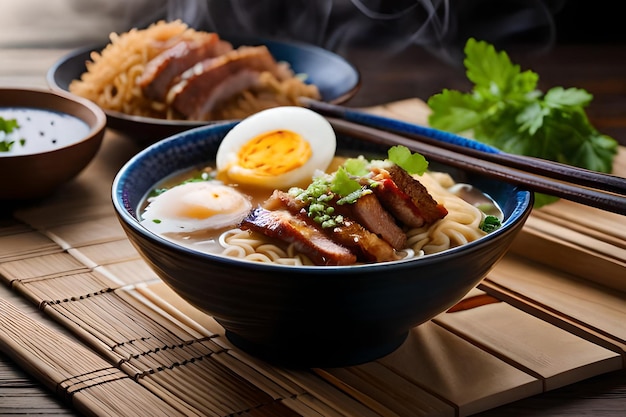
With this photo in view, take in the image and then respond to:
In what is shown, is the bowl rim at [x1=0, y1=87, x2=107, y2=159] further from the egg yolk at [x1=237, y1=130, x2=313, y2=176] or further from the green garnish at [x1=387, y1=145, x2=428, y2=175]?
the green garnish at [x1=387, y1=145, x2=428, y2=175]

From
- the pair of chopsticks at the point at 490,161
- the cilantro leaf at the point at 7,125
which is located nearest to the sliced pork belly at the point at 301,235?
the pair of chopsticks at the point at 490,161

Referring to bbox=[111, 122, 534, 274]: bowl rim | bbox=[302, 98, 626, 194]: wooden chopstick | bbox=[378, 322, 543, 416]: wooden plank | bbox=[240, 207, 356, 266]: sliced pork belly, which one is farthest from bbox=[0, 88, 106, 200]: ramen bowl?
bbox=[378, 322, 543, 416]: wooden plank

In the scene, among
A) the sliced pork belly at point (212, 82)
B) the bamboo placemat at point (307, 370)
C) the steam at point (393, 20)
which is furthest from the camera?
the steam at point (393, 20)

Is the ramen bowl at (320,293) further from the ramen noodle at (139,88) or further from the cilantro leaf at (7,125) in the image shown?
the ramen noodle at (139,88)

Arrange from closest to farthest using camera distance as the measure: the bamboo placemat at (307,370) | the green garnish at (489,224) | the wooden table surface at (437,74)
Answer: the bamboo placemat at (307,370), the green garnish at (489,224), the wooden table surface at (437,74)

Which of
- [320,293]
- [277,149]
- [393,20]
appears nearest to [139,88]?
[277,149]

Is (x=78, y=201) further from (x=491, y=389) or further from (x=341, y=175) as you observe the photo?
(x=491, y=389)

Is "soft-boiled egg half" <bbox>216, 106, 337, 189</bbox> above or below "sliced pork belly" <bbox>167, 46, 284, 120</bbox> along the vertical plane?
below
